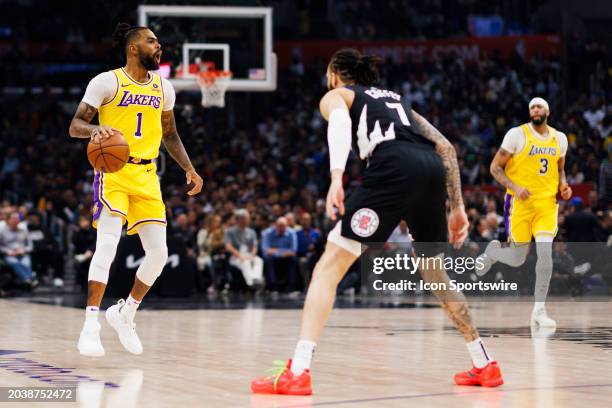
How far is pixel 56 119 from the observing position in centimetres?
3241

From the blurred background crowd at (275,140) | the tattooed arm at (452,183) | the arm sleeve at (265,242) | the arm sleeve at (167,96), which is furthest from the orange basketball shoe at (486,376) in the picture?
the arm sleeve at (265,242)

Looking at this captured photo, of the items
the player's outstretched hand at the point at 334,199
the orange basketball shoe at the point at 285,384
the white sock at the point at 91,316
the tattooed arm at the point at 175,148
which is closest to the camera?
the player's outstretched hand at the point at 334,199

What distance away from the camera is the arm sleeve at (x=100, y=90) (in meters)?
8.55

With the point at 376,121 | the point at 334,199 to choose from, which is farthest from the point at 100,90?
the point at 334,199

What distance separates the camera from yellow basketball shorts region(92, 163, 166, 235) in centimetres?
859

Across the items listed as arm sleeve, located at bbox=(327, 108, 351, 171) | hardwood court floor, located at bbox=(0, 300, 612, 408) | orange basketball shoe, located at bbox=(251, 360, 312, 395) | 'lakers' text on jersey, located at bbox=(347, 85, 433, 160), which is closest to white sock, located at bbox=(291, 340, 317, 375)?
orange basketball shoe, located at bbox=(251, 360, 312, 395)

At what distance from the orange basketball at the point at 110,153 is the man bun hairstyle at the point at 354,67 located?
6.18 ft

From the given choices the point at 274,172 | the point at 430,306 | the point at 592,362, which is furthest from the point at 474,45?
the point at 592,362

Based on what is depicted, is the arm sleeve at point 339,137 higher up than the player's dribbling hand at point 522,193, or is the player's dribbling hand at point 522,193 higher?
the arm sleeve at point 339,137

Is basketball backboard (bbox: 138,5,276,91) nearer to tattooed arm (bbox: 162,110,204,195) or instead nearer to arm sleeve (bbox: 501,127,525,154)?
arm sleeve (bbox: 501,127,525,154)

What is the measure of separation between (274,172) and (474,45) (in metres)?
8.34

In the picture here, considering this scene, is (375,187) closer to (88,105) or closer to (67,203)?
(88,105)

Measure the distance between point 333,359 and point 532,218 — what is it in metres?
4.22

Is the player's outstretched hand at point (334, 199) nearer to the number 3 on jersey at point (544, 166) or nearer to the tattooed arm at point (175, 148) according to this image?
the tattooed arm at point (175, 148)
